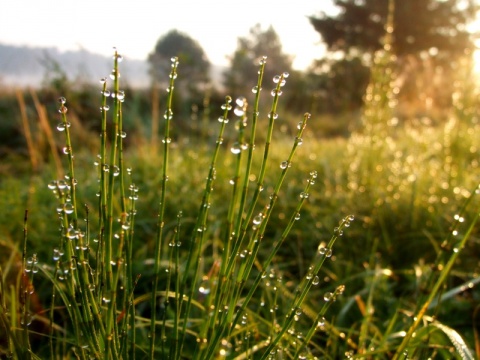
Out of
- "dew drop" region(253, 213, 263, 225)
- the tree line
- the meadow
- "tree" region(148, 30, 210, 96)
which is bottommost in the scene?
the meadow

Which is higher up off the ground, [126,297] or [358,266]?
[126,297]

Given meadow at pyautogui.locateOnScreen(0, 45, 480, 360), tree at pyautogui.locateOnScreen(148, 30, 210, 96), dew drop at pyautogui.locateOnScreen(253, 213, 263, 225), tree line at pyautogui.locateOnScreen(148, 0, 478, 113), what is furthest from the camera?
tree line at pyautogui.locateOnScreen(148, 0, 478, 113)

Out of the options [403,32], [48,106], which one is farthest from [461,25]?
[48,106]

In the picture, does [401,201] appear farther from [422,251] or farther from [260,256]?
[260,256]

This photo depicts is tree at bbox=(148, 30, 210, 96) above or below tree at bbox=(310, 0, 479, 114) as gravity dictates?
below

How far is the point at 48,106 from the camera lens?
29.3ft

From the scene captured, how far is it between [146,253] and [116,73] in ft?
5.71

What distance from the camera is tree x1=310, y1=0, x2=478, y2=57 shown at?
65.0 feet

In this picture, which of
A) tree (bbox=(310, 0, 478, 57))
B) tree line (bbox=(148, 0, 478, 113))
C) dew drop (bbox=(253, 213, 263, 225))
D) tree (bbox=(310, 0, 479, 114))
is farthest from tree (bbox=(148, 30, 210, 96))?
dew drop (bbox=(253, 213, 263, 225))

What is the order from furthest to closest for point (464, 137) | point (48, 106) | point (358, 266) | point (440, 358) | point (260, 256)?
point (48, 106) → point (464, 137) → point (260, 256) → point (358, 266) → point (440, 358)

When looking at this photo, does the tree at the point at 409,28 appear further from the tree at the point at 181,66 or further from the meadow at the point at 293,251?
the meadow at the point at 293,251

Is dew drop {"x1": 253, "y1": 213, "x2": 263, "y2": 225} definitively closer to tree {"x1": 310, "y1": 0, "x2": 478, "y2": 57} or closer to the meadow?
the meadow


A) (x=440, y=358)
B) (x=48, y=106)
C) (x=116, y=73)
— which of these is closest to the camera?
(x=116, y=73)

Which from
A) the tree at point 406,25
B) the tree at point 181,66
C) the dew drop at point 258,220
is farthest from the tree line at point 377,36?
the dew drop at point 258,220
